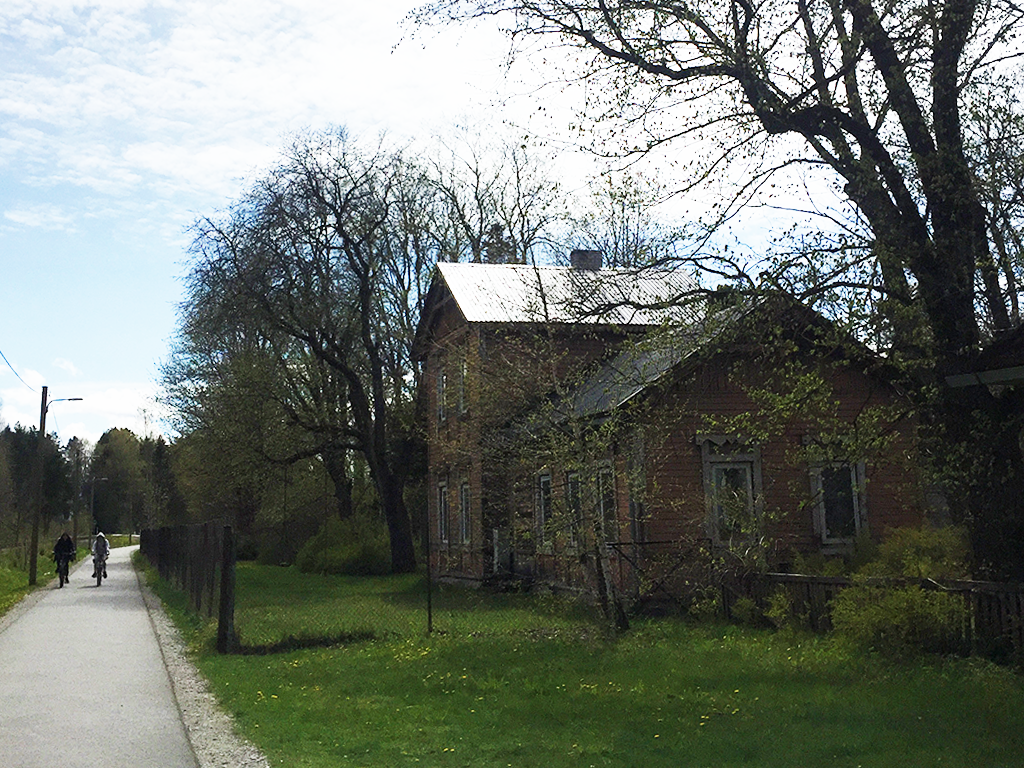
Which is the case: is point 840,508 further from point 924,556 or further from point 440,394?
point 440,394

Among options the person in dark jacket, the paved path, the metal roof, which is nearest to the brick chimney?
the metal roof

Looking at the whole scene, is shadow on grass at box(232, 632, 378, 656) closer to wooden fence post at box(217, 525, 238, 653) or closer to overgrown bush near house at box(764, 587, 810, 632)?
wooden fence post at box(217, 525, 238, 653)

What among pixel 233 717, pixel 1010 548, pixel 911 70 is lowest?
pixel 233 717

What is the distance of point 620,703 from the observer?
9.97 m

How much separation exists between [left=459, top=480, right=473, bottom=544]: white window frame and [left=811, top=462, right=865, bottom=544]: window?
1091 cm

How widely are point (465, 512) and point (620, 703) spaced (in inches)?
776

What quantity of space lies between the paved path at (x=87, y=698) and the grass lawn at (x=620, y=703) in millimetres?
720

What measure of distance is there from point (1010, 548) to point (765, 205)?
15.1ft

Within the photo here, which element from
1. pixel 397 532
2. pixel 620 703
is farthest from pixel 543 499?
pixel 397 532

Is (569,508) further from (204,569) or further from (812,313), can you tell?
(204,569)

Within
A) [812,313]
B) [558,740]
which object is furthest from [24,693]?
[812,313]

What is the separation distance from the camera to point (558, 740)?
8508 mm

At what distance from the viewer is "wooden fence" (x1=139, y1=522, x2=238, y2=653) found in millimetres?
14797

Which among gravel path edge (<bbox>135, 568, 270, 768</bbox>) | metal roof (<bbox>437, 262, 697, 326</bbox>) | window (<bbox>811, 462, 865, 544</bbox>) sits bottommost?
gravel path edge (<bbox>135, 568, 270, 768</bbox>)
